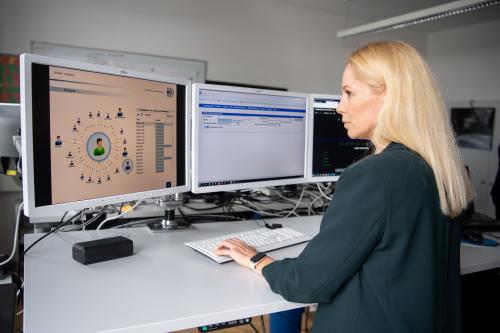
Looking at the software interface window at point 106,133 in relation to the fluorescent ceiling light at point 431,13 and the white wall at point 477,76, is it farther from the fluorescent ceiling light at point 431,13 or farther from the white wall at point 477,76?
the white wall at point 477,76

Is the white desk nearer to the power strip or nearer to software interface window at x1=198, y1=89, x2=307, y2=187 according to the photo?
the power strip

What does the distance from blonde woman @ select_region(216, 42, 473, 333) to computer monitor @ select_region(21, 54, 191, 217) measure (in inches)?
21.1

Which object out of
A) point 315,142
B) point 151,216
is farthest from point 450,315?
point 151,216

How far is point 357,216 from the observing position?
0.77m

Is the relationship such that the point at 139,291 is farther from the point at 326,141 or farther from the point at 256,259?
the point at 326,141

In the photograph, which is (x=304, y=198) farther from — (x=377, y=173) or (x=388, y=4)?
(x=388, y=4)

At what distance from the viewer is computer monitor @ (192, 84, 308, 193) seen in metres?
1.37

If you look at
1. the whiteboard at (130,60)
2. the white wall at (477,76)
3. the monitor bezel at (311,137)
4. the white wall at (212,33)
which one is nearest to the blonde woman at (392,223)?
the monitor bezel at (311,137)

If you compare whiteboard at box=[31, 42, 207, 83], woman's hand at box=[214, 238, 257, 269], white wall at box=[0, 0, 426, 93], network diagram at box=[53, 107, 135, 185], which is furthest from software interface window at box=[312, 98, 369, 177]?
white wall at box=[0, 0, 426, 93]

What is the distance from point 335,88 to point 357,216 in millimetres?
4737

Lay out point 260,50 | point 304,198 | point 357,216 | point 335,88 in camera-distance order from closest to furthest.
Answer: point 357,216 → point 304,198 → point 260,50 → point 335,88

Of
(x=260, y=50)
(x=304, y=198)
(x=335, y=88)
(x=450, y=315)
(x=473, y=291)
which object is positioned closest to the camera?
(x=450, y=315)

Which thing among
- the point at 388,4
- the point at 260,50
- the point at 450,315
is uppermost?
the point at 388,4

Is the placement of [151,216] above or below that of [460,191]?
below
